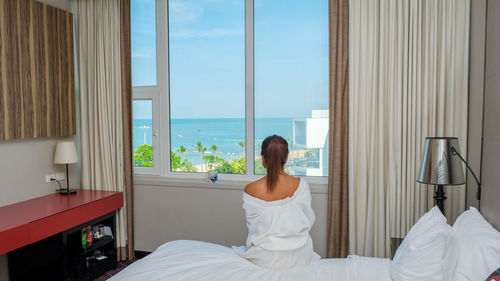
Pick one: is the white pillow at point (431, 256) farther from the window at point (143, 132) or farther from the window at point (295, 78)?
the window at point (143, 132)

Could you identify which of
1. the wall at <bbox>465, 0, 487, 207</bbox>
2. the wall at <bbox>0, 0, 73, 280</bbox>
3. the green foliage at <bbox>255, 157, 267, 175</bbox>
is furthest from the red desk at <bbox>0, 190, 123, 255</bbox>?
the wall at <bbox>465, 0, 487, 207</bbox>

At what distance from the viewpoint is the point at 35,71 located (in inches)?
121

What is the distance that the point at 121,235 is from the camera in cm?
354

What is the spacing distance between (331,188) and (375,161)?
0.43m

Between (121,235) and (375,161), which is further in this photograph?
(121,235)

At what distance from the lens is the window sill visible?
3.10m

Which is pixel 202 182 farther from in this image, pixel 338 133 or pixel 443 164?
pixel 443 164

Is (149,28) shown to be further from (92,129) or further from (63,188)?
(63,188)

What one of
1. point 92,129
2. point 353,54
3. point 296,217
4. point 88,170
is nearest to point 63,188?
point 88,170

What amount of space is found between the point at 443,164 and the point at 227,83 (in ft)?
6.70

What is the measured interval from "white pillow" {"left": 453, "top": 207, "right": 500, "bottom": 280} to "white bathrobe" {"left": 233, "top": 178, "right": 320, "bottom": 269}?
2.68 ft

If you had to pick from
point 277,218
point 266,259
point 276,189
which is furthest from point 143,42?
point 266,259

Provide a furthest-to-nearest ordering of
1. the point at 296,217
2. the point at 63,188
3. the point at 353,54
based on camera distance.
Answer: the point at 63,188 < the point at 353,54 < the point at 296,217

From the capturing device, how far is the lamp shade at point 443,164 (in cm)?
210
